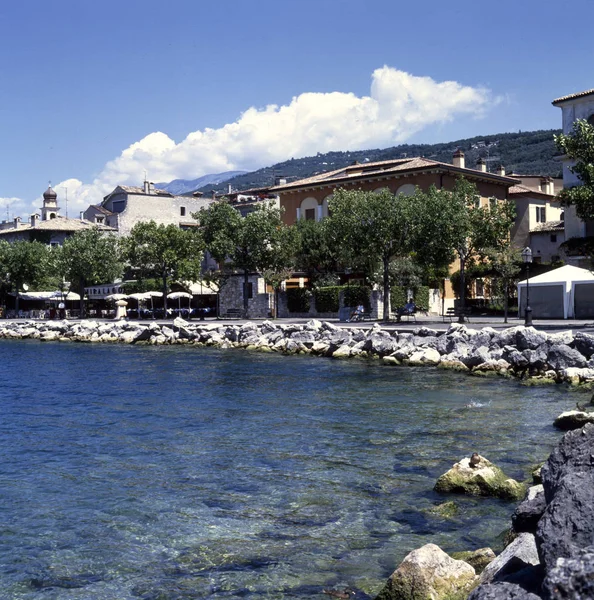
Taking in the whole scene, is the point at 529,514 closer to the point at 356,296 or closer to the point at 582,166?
the point at 582,166

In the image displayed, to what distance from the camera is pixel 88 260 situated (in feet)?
192

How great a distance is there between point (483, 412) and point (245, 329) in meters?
21.9

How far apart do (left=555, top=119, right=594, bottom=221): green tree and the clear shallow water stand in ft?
36.9

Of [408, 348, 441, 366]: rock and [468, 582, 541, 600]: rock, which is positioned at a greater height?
[468, 582, 541, 600]: rock

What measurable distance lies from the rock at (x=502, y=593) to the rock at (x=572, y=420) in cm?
831

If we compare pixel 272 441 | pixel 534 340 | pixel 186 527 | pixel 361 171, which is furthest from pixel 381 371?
pixel 361 171

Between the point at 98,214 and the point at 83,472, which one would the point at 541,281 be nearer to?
the point at 83,472

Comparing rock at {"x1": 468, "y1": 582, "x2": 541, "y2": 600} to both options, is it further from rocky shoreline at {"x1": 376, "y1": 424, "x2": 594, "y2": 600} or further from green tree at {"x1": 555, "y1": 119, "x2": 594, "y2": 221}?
green tree at {"x1": 555, "y1": 119, "x2": 594, "y2": 221}

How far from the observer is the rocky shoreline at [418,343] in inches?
824

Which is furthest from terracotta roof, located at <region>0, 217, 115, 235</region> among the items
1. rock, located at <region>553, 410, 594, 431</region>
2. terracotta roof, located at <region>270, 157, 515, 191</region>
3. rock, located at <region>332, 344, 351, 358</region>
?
rock, located at <region>553, 410, 594, 431</region>

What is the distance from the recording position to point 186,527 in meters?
8.38

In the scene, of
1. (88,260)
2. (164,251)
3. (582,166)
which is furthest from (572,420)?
(88,260)

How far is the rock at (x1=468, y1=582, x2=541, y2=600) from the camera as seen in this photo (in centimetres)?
423

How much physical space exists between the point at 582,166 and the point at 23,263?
51.4m
